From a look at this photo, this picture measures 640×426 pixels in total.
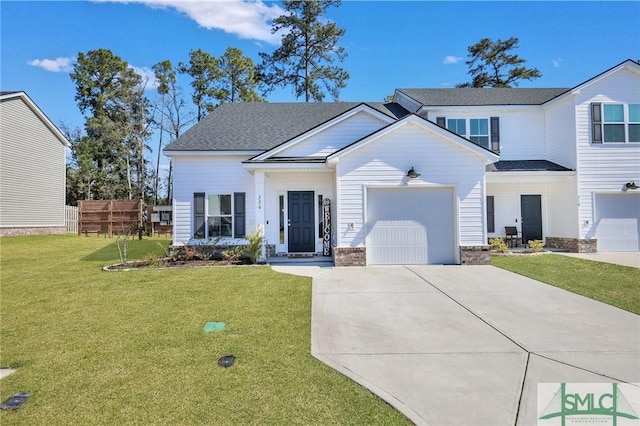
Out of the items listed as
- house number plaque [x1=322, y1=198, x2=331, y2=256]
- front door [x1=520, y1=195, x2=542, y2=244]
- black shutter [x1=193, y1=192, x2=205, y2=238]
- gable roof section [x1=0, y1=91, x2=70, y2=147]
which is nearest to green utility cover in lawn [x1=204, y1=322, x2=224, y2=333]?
house number plaque [x1=322, y1=198, x2=331, y2=256]

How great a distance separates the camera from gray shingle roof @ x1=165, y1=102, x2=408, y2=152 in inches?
496

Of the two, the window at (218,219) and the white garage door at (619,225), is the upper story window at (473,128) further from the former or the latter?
the window at (218,219)

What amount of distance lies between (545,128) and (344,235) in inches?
431

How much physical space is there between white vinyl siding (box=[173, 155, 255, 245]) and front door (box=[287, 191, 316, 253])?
1.48 meters

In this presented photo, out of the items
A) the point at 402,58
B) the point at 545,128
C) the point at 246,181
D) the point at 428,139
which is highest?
the point at 402,58

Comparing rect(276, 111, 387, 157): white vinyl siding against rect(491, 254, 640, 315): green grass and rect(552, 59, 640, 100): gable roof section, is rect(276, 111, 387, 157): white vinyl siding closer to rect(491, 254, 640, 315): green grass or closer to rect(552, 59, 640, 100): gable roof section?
rect(491, 254, 640, 315): green grass

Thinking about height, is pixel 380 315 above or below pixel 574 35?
below

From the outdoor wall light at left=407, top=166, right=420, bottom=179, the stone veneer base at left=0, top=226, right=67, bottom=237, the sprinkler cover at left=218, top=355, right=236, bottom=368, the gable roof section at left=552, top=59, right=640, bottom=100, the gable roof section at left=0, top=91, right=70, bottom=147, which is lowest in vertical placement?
the sprinkler cover at left=218, top=355, right=236, bottom=368

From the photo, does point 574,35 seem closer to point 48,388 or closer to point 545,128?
point 545,128

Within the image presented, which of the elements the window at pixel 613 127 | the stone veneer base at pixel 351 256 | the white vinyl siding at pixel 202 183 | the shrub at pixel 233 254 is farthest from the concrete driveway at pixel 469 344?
the window at pixel 613 127

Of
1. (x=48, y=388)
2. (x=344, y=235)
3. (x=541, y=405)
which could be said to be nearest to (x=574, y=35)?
(x=344, y=235)

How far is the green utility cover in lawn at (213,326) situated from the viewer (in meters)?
4.80

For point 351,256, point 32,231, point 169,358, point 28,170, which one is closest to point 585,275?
point 351,256

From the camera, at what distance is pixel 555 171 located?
1267cm
